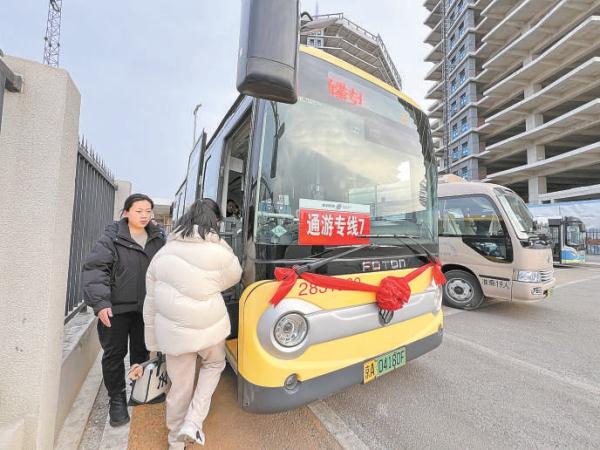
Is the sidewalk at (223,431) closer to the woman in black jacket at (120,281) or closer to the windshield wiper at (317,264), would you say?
the woman in black jacket at (120,281)

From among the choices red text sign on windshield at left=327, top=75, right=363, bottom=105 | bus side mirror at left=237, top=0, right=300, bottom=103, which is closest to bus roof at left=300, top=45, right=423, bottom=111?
red text sign on windshield at left=327, top=75, right=363, bottom=105

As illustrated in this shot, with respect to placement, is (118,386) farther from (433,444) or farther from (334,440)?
(433,444)

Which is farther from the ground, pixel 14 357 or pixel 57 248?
pixel 57 248

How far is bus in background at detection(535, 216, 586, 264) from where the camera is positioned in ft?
41.2

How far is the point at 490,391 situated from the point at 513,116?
38.0m

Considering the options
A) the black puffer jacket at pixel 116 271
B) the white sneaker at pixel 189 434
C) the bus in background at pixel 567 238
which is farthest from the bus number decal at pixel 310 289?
the bus in background at pixel 567 238

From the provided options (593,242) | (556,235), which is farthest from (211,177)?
(593,242)

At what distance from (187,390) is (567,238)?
1655cm

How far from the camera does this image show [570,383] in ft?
9.64

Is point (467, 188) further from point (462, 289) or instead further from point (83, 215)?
point (83, 215)

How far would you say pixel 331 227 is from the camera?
83.8 inches

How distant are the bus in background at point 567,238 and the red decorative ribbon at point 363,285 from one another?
14263 millimetres

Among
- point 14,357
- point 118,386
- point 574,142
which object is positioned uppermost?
point 574,142

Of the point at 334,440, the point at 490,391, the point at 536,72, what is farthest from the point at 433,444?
the point at 536,72
